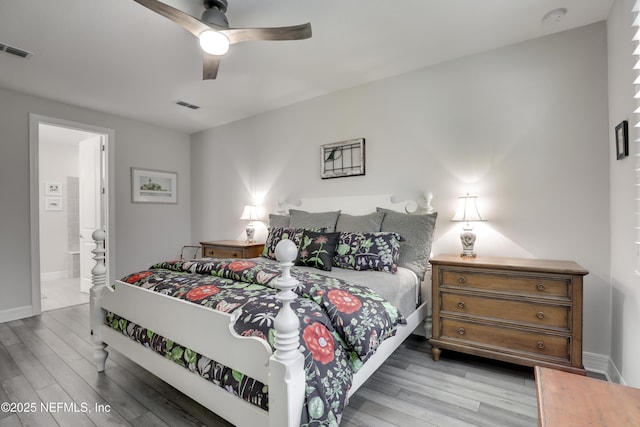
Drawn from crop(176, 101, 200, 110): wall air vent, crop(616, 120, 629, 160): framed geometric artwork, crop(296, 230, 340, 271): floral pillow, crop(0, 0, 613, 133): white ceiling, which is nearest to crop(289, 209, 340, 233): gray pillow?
crop(296, 230, 340, 271): floral pillow

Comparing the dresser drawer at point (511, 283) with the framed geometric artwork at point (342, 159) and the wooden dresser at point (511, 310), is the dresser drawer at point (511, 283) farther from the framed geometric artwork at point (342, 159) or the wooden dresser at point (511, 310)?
the framed geometric artwork at point (342, 159)

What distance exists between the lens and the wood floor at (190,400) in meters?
1.65

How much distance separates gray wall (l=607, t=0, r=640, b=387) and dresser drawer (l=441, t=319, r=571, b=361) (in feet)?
1.05

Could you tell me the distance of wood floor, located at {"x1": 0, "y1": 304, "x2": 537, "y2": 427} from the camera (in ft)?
5.41

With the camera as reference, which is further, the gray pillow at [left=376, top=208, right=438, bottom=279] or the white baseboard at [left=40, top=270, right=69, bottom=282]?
the white baseboard at [left=40, top=270, right=69, bottom=282]

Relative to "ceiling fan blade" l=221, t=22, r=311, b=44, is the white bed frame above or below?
below

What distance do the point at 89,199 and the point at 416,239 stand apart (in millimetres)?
4553

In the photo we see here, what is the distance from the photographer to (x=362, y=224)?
2.80 meters

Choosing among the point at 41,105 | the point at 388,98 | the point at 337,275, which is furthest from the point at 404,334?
the point at 41,105

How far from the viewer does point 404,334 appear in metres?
2.16

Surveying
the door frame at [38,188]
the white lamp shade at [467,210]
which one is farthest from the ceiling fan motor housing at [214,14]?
the door frame at [38,188]

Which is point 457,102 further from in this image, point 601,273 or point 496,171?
point 601,273

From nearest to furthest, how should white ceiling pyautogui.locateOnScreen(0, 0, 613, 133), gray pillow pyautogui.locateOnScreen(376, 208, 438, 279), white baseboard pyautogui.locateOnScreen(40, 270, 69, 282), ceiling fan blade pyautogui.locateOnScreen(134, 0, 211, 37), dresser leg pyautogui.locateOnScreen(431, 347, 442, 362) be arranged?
1. ceiling fan blade pyautogui.locateOnScreen(134, 0, 211, 37)
2. white ceiling pyautogui.locateOnScreen(0, 0, 613, 133)
3. dresser leg pyautogui.locateOnScreen(431, 347, 442, 362)
4. gray pillow pyautogui.locateOnScreen(376, 208, 438, 279)
5. white baseboard pyautogui.locateOnScreen(40, 270, 69, 282)

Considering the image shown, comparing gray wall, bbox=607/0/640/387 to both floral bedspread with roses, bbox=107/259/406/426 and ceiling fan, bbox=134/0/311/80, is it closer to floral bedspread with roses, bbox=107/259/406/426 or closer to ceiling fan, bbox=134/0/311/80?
floral bedspread with roses, bbox=107/259/406/426
